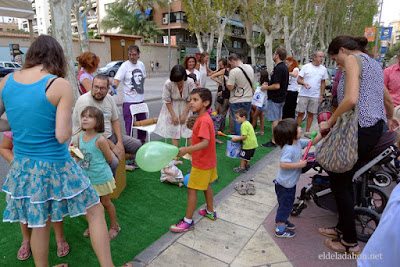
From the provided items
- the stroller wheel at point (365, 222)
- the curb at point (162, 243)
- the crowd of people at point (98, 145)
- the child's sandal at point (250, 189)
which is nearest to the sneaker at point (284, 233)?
the crowd of people at point (98, 145)

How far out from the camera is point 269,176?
15.3 ft

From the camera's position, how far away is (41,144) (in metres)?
1.86

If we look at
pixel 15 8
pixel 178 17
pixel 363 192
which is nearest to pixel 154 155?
pixel 363 192

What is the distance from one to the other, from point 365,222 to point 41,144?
3.01m

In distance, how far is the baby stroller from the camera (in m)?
2.65

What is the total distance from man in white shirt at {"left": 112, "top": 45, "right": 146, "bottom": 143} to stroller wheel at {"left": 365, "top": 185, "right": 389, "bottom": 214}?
3.79m

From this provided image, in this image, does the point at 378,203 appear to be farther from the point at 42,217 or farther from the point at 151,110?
the point at 151,110

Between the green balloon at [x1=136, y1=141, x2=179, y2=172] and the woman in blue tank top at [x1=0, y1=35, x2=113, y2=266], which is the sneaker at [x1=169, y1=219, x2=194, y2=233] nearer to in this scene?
the green balloon at [x1=136, y1=141, x2=179, y2=172]

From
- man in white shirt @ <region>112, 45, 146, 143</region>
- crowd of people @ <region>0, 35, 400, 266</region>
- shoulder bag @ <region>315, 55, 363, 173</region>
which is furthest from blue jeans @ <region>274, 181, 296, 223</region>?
man in white shirt @ <region>112, 45, 146, 143</region>

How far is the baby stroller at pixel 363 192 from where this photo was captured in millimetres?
2654

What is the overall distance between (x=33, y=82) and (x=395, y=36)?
490ft

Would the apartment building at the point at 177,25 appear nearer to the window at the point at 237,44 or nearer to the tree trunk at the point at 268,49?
the window at the point at 237,44

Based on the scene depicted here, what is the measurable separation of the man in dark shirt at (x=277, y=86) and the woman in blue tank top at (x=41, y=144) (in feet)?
14.7

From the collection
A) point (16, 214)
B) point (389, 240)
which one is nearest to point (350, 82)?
point (389, 240)
